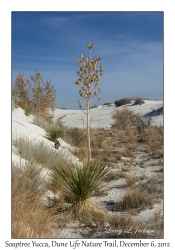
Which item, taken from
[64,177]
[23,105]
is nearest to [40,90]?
[23,105]

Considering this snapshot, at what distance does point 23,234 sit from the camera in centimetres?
304

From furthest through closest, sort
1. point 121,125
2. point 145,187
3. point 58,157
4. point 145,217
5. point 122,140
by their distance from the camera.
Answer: point 121,125
point 122,140
point 58,157
point 145,187
point 145,217

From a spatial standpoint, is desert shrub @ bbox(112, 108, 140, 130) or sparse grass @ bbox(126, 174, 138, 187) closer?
sparse grass @ bbox(126, 174, 138, 187)

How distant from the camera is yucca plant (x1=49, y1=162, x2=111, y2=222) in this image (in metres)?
4.30

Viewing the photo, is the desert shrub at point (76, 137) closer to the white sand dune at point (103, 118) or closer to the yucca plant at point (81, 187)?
the white sand dune at point (103, 118)

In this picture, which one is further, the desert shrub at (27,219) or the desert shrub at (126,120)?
the desert shrub at (126,120)

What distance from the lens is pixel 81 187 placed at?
4.36 meters

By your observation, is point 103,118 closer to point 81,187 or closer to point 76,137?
point 76,137

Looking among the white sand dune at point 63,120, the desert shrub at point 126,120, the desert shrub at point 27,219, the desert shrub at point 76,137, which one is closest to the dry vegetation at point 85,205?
the desert shrub at point 27,219

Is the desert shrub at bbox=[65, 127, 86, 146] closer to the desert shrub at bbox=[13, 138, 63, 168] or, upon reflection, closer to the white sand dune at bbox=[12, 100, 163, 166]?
the white sand dune at bbox=[12, 100, 163, 166]

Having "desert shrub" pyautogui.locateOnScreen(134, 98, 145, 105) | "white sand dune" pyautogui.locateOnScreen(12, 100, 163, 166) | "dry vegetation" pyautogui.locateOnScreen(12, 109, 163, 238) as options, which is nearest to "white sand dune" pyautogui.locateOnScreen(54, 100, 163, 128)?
"white sand dune" pyautogui.locateOnScreen(12, 100, 163, 166)

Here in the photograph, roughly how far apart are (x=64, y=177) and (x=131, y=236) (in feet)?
4.39

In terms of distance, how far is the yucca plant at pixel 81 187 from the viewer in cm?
430
